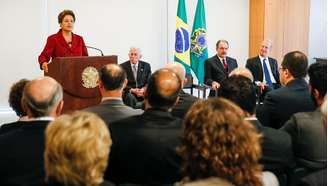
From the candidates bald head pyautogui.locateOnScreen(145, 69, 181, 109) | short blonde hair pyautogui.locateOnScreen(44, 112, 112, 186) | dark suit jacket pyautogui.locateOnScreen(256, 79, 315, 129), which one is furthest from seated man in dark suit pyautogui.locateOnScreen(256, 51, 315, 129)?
short blonde hair pyautogui.locateOnScreen(44, 112, 112, 186)

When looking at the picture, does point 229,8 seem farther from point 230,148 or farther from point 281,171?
point 230,148

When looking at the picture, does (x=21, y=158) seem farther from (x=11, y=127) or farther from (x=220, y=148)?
(x=220, y=148)

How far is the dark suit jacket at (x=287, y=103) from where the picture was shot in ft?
10.7

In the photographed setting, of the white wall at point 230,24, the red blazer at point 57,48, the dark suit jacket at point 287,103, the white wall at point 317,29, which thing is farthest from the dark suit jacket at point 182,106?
the white wall at point 317,29

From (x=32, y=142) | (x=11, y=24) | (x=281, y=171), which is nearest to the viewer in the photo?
(x=32, y=142)

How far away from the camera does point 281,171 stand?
7.84 feet

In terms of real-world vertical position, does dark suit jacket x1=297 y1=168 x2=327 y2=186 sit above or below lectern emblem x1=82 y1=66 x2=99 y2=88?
below

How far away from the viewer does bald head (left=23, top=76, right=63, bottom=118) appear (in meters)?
2.22

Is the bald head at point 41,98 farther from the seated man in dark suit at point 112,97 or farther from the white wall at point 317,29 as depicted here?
the white wall at point 317,29

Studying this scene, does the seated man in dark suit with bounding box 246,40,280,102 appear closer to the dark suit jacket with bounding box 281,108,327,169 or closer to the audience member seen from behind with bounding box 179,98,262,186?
the dark suit jacket with bounding box 281,108,327,169

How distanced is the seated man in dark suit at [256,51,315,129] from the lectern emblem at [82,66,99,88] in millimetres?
1818

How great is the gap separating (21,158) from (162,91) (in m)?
0.77

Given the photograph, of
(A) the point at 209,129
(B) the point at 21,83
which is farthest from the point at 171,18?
(A) the point at 209,129

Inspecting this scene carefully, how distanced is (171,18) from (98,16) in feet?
3.96
